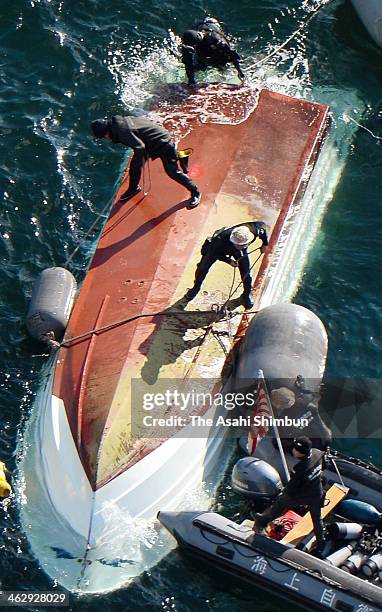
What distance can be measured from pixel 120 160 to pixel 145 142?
2.73 m

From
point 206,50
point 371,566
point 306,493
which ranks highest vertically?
point 206,50

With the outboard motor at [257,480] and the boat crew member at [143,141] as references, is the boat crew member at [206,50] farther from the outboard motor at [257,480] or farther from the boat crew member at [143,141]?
the outboard motor at [257,480]

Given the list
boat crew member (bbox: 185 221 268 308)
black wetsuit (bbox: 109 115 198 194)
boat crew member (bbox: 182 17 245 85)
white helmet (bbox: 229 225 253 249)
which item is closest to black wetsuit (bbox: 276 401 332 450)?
boat crew member (bbox: 185 221 268 308)

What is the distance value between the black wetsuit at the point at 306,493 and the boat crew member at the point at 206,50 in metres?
8.94

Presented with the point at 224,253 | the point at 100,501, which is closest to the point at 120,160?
the point at 224,253

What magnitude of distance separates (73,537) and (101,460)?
1061 mm

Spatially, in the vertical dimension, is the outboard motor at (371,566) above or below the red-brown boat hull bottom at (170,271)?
below

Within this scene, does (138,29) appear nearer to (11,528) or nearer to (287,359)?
(287,359)

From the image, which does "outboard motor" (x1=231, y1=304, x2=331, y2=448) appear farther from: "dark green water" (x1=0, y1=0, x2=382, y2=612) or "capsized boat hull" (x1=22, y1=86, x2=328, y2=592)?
"dark green water" (x1=0, y1=0, x2=382, y2=612)

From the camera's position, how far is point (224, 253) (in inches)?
635

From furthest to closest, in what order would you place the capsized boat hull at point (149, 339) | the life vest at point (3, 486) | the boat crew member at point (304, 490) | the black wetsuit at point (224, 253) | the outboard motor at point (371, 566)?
the black wetsuit at point (224, 253) < the life vest at point (3, 486) < the capsized boat hull at point (149, 339) < the outboard motor at point (371, 566) < the boat crew member at point (304, 490)

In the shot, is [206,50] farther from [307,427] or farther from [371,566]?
[371,566]

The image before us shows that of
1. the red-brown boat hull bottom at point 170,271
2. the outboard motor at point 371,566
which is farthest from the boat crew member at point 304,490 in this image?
the red-brown boat hull bottom at point 170,271

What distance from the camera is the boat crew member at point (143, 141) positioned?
17.1m
